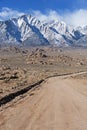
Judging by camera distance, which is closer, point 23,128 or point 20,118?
point 23,128

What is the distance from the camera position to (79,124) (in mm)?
14828

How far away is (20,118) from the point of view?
16703mm

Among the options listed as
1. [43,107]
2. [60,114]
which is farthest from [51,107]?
[60,114]

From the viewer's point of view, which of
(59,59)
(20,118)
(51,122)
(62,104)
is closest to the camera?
(51,122)

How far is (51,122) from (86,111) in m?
3.42

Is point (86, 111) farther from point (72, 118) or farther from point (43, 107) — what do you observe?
point (43, 107)

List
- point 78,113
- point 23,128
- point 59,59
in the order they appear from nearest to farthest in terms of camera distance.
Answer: point 23,128 → point 78,113 → point 59,59

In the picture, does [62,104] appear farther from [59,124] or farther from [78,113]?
[59,124]

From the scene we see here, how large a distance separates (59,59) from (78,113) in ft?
418

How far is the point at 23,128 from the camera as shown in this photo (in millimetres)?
14133

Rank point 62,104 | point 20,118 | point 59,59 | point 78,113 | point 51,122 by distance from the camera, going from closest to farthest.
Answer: point 51,122, point 20,118, point 78,113, point 62,104, point 59,59

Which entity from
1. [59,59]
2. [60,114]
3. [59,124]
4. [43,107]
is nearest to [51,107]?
[43,107]

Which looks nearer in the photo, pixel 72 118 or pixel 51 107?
pixel 72 118

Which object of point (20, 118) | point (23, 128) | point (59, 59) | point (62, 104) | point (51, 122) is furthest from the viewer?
point (59, 59)
